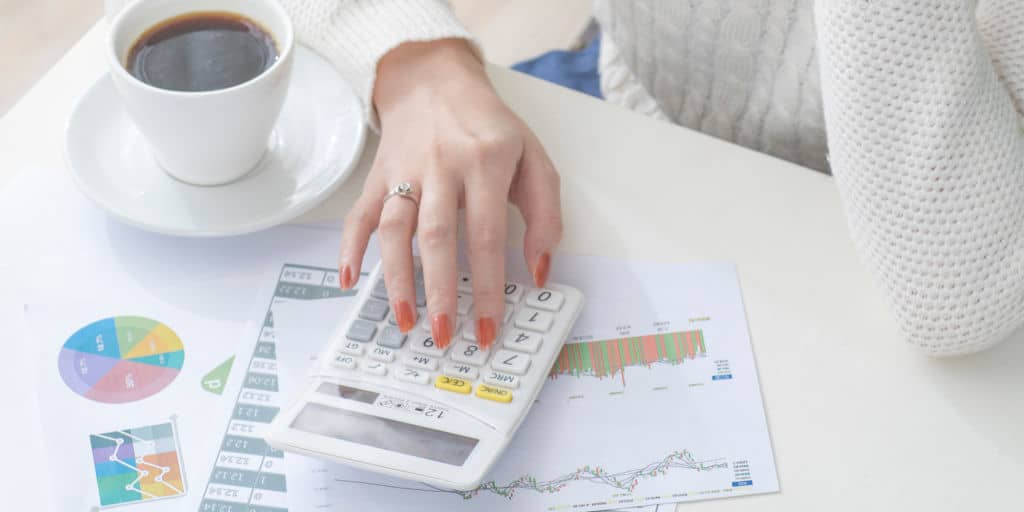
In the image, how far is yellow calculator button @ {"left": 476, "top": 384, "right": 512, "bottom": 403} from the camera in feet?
1.68

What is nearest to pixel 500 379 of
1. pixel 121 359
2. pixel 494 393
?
pixel 494 393

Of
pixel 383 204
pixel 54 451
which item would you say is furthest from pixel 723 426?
pixel 54 451

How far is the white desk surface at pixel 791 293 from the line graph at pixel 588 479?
0.02m

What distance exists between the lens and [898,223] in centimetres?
55

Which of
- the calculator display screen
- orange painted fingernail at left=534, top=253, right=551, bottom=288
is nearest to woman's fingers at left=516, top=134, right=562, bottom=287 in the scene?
orange painted fingernail at left=534, top=253, right=551, bottom=288

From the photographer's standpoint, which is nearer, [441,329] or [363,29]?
[441,329]

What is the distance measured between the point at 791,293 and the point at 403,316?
23 cm

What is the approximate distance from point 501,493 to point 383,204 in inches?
7.9

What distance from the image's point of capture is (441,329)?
1.75 ft

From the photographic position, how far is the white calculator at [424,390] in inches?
19.3

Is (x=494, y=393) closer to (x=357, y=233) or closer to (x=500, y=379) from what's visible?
(x=500, y=379)

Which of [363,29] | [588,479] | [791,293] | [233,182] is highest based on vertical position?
[363,29]

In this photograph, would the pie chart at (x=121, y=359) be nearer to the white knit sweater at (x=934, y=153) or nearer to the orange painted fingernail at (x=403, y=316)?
the orange painted fingernail at (x=403, y=316)

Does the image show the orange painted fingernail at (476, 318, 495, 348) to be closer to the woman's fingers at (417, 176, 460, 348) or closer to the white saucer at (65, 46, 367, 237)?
the woman's fingers at (417, 176, 460, 348)
